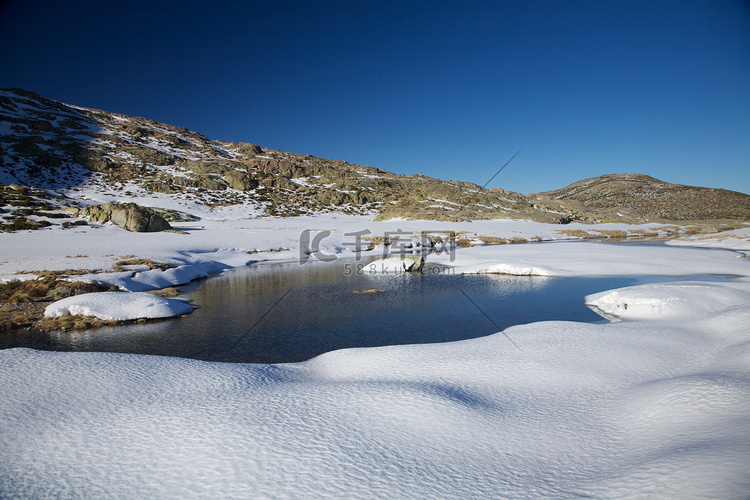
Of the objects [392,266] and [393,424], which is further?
[392,266]

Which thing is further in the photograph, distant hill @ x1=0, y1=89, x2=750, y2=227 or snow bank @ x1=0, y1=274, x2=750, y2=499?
distant hill @ x1=0, y1=89, x2=750, y2=227

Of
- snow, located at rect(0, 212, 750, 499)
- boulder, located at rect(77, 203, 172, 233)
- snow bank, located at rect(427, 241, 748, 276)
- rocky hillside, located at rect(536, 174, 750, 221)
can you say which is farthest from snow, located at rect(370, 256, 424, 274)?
rocky hillside, located at rect(536, 174, 750, 221)

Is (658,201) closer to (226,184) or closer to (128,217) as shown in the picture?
(226,184)

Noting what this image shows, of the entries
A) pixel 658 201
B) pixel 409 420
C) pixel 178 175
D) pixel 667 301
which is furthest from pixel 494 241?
pixel 658 201

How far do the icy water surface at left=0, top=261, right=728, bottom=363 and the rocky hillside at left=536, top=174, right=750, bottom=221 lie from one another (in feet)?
210

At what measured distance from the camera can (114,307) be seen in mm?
9578

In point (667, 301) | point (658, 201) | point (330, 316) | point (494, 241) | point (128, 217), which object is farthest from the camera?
point (658, 201)

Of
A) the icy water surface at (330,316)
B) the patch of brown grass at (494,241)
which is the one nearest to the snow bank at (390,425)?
the icy water surface at (330,316)

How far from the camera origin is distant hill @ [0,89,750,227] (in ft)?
170

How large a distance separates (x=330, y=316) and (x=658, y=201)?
9832cm

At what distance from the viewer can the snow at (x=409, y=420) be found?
2709 mm

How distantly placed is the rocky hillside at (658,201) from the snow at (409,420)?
7127 centimetres

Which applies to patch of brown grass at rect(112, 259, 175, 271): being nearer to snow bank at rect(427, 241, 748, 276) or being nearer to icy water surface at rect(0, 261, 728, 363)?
icy water surface at rect(0, 261, 728, 363)

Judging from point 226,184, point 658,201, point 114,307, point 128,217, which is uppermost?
point 658,201
